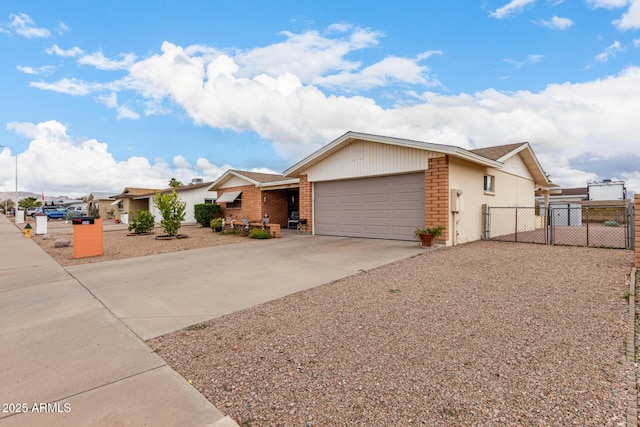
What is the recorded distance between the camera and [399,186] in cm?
1167

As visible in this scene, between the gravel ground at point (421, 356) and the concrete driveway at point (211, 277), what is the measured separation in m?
0.60

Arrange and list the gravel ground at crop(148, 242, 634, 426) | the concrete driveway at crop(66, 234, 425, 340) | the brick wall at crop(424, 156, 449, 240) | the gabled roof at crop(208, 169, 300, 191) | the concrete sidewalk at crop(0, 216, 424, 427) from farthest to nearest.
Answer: the gabled roof at crop(208, 169, 300, 191) < the brick wall at crop(424, 156, 449, 240) < the concrete driveway at crop(66, 234, 425, 340) < the concrete sidewalk at crop(0, 216, 424, 427) < the gravel ground at crop(148, 242, 634, 426)

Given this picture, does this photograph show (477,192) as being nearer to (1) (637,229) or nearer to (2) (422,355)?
(1) (637,229)

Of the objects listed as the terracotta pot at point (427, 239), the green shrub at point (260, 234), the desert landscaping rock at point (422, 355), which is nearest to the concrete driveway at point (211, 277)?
the terracotta pot at point (427, 239)

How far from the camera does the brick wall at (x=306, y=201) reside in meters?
14.8

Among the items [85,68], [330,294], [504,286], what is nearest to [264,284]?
[330,294]

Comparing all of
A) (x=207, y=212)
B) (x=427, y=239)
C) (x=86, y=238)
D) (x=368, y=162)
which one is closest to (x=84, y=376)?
(x=86, y=238)

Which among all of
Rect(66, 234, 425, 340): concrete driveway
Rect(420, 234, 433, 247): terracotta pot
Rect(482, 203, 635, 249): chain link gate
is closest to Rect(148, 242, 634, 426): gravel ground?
Rect(66, 234, 425, 340): concrete driveway

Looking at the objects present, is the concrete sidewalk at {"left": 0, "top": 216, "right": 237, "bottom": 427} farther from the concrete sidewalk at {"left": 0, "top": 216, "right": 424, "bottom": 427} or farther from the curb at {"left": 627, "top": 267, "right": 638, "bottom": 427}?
the curb at {"left": 627, "top": 267, "right": 638, "bottom": 427}

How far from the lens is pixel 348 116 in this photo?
18.6 meters

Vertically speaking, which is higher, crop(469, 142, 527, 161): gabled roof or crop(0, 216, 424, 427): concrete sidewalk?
crop(469, 142, 527, 161): gabled roof

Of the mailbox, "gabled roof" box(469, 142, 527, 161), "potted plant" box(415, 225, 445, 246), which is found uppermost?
"gabled roof" box(469, 142, 527, 161)

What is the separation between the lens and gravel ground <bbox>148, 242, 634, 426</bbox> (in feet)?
7.52

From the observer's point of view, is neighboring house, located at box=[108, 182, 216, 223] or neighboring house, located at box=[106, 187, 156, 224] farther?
neighboring house, located at box=[106, 187, 156, 224]
